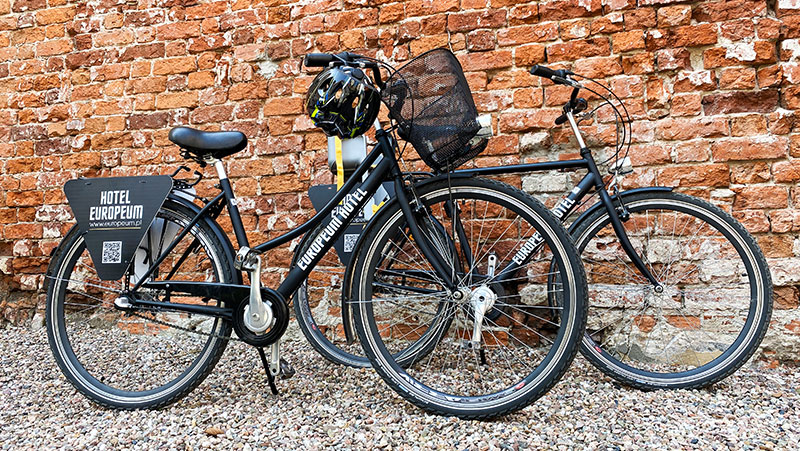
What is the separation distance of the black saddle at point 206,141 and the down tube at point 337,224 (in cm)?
51

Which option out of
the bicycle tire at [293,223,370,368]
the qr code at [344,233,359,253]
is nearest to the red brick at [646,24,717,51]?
the qr code at [344,233,359,253]

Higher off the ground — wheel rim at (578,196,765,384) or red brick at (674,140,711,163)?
red brick at (674,140,711,163)

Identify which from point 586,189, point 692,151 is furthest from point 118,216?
point 692,151

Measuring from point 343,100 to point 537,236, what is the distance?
1.00 m

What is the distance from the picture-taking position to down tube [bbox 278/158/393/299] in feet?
6.72

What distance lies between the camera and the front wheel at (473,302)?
1.82 meters

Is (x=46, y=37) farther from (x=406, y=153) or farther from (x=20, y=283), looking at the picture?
(x=406, y=153)

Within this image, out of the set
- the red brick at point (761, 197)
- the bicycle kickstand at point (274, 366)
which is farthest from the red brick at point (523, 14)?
the bicycle kickstand at point (274, 366)

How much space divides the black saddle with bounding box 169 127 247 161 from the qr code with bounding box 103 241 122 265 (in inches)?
19.2

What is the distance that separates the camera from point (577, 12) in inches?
105

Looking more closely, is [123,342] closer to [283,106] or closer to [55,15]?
[283,106]

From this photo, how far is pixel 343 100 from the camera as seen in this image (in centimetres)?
196

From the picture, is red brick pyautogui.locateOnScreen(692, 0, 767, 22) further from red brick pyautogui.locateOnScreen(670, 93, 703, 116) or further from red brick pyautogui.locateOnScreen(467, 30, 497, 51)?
red brick pyautogui.locateOnScreen(467, 30, 497, 51)

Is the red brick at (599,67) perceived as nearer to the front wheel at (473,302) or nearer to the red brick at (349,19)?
the front wheel at (473,302)
